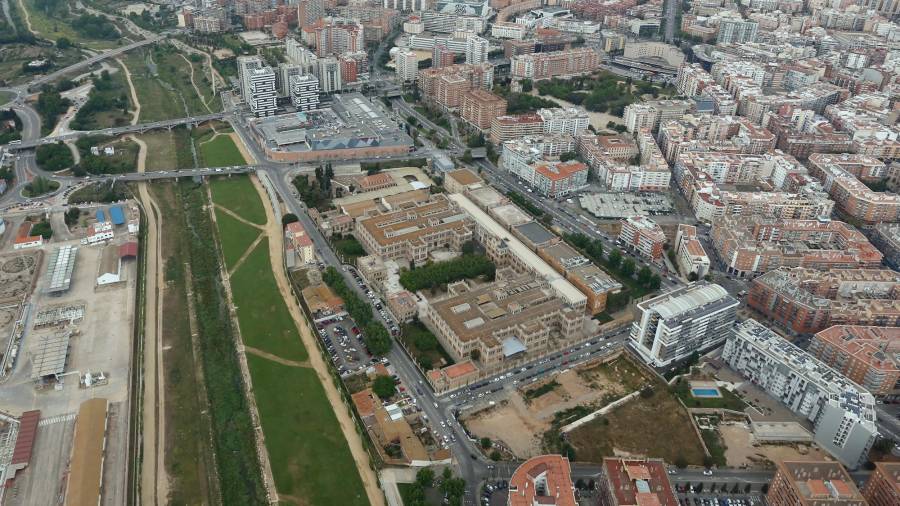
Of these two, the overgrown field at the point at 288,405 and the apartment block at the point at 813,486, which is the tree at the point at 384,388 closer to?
the overgrown field at the point at 288,405

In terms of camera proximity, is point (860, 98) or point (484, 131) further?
point (860, 98)

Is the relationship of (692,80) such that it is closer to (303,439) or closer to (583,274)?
(583,274)

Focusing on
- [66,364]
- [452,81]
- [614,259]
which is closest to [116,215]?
[66,364]

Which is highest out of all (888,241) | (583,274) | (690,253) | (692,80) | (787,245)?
(692,80)

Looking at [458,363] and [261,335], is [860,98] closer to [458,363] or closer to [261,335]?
[458,363]

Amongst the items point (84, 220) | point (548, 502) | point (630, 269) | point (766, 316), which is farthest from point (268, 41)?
point (548, 502)

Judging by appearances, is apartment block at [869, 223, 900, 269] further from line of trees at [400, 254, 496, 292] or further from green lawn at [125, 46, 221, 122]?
green lawn at [125, 46, 221, 122]
